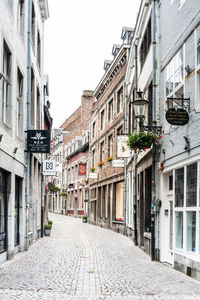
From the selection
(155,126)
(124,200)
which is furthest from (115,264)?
(124,200)

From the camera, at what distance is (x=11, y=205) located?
12.7 m

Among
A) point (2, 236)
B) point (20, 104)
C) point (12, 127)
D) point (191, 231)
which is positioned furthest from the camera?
point (20, 104)

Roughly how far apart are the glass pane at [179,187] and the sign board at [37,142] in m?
5.75

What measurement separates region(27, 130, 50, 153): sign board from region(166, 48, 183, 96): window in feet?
17.2

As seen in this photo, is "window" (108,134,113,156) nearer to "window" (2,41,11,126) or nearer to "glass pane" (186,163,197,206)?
"window" (2,41,11,126)

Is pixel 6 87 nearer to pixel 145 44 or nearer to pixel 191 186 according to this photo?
pixel 191 186

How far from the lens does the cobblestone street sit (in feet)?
26.3

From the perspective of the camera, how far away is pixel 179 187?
11.1 m

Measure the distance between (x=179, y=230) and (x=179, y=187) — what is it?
1.07 metres

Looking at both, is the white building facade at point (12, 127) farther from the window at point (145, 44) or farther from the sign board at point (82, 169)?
the sign board at point (82, 169)

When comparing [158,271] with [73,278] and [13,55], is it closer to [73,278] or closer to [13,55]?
[73,278]

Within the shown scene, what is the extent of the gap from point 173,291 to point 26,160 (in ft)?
29.4

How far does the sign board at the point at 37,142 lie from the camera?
1576 cm

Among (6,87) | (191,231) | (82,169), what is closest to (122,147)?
(6,87)
